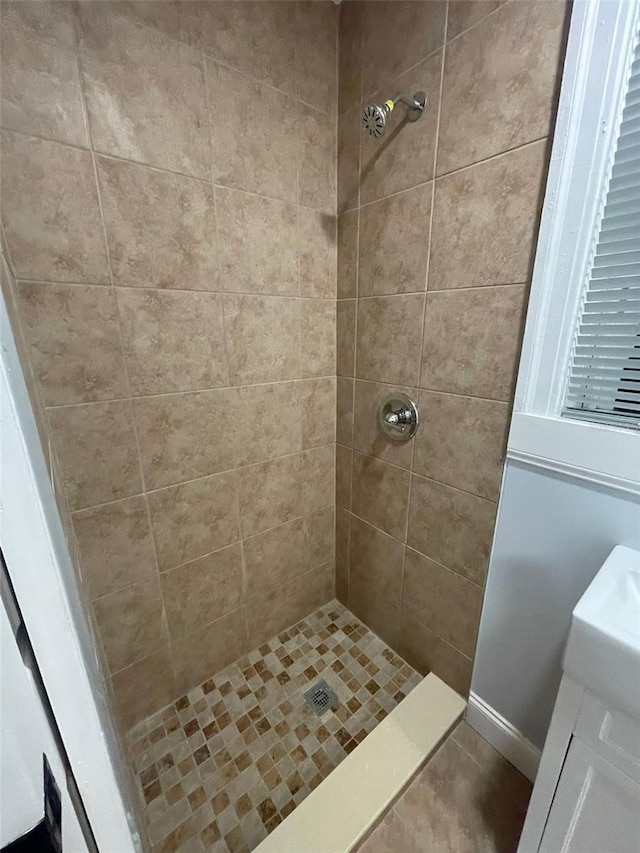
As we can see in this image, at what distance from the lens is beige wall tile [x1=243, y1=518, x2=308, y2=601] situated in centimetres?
131

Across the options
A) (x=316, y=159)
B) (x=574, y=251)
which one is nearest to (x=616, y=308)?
(x=574, y=251)

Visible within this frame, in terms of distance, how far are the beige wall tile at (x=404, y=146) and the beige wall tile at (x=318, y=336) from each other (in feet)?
1.20

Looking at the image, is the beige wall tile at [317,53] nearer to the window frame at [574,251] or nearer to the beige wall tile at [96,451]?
the window frame at [574,251]

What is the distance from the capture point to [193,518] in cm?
112

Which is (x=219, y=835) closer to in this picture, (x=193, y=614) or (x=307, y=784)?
(x=307, y=784)

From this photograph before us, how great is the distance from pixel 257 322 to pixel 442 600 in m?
1.11

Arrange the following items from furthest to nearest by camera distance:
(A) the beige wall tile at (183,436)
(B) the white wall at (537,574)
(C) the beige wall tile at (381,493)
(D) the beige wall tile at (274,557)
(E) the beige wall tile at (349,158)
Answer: (D) the beige wall tile at (274,557)
(C) the beige wall tile at (381,493)
(E) the beige wall tile at (349,158)
(A) the beige wall tile at (183,436)
(B) the white wall at (537,574)

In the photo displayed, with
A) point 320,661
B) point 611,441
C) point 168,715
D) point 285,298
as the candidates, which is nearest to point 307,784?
point 320,661

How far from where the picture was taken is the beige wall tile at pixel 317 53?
3.30 ft

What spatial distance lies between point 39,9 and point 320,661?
2007 millimetres

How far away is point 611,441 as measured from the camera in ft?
2.35

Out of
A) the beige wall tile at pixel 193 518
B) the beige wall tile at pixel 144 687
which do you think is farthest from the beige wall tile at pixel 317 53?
the beige wall tile at pixel 144 687

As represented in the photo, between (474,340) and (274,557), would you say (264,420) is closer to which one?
(274,557)

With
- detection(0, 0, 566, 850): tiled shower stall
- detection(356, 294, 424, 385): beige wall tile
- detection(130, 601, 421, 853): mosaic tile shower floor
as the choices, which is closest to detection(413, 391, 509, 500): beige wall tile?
detection(0, 0, 566, 850): tiled shower stall
